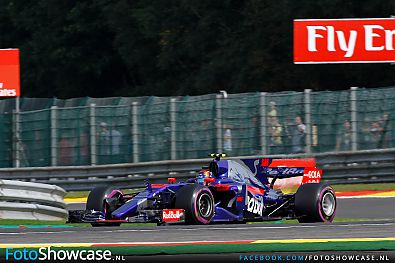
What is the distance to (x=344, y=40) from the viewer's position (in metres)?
26.3

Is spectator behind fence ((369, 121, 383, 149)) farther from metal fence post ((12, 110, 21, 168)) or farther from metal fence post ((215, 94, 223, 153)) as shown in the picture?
metal fence post ((12, 110, 21, 168))

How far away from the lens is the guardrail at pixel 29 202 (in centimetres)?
1630

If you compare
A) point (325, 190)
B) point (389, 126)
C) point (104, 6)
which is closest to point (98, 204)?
point (325, 190)

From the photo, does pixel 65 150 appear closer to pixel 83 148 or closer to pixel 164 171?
pixel 83 148

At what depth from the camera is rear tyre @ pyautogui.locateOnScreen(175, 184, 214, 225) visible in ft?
46.9

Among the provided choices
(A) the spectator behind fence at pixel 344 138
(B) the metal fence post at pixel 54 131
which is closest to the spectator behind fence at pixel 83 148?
(B) the metal fence post at pixel 54 131

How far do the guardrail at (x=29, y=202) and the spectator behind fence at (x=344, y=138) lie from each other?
7167 mm

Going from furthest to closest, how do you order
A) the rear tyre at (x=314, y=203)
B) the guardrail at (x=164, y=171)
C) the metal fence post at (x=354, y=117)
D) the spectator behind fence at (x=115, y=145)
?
the spectator behind fence at (x=115, y=145) < the metal fence post at (x=354, y=117) < the guardrail at (x=164, y=171) < the rear tyre at (x=314, y=203)

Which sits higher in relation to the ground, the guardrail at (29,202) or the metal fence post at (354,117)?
the metal fence post at (354,117)

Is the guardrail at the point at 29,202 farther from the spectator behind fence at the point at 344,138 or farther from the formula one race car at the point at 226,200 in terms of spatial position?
the spectator behind fence at the point at 344,138

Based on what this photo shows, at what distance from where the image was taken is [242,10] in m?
40.8

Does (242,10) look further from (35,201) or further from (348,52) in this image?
(35,201)

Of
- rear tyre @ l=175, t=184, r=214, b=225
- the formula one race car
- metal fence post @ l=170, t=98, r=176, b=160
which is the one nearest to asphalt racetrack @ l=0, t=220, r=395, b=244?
rear tyre @ l=175, t=184, r=214, b=225

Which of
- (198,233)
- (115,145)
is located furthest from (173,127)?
(198,233)
